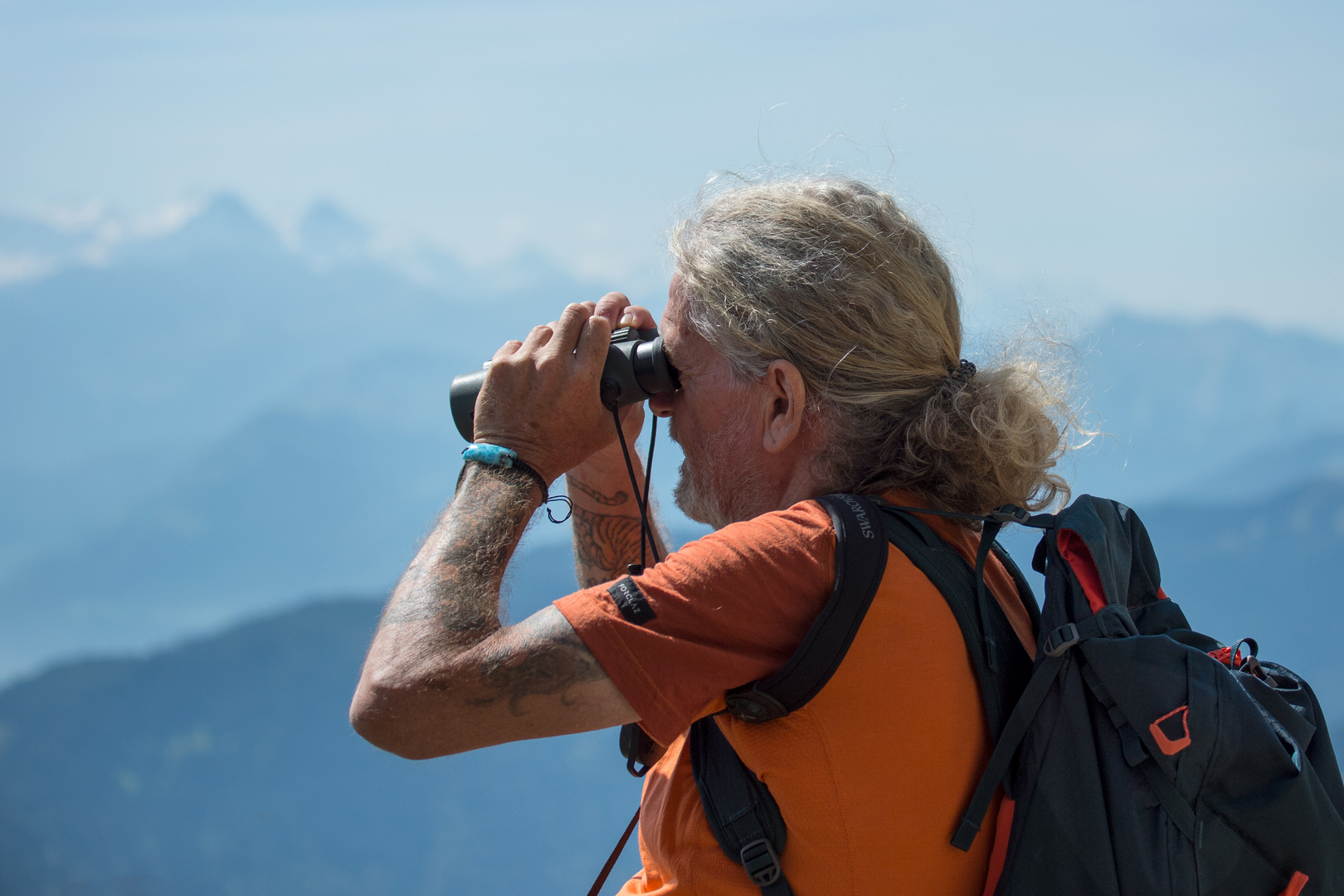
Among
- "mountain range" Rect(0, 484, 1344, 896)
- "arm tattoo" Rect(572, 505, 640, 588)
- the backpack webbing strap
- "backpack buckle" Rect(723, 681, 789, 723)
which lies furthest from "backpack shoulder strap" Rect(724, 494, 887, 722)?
"mountain range" Rect(0, 484, 1344, 896)

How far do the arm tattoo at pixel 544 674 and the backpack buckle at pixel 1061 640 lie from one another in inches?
16.7

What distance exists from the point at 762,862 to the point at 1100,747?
0.33 meters

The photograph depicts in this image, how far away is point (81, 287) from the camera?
346cm

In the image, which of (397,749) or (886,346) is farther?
(886,346)

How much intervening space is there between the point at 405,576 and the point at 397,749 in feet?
0.59

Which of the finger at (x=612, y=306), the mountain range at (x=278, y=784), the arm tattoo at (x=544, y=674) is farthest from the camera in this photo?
the mountain range at (x=278, y=784)

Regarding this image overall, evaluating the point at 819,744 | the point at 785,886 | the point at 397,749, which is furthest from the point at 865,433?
the point at 397,749

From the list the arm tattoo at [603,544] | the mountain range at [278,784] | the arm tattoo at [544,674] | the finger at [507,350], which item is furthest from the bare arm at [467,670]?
the mountain range at [278,784]

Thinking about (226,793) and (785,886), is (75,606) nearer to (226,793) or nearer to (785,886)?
(226,793)

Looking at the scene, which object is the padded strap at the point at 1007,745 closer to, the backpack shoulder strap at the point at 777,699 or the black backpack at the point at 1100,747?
the black backpack at the point at 1100,747

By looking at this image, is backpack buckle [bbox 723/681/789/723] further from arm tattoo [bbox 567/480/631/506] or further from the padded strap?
arm tattoo [bbox 567/480/631/506]

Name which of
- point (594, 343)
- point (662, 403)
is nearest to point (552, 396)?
point (594, 343)

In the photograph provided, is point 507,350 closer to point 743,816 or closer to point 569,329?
point 569,329

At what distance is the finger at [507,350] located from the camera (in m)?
1.06
